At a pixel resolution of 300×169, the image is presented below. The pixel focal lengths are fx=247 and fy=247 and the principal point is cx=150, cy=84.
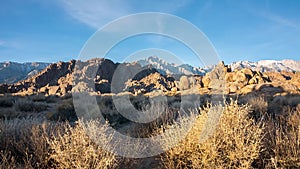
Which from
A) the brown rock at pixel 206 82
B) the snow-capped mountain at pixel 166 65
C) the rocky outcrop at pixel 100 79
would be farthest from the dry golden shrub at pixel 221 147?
the rocky outcrop at pixel 100 79

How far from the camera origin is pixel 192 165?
161 inches

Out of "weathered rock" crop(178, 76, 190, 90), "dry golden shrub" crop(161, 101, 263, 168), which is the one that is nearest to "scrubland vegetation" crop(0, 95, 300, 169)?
"dry golden shrub" crop(161, 101, 263, 168)

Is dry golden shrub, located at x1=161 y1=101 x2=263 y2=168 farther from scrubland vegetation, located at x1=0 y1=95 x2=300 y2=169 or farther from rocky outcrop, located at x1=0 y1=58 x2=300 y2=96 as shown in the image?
rocky outcrop, located at x1=0 y1=58 x2=300 y2=96

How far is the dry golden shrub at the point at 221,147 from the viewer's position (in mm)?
3713

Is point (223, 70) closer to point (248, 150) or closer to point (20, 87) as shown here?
point (248, 150)

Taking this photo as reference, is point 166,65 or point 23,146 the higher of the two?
point 166,65

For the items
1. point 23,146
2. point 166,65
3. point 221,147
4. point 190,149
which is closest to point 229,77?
point 166,65

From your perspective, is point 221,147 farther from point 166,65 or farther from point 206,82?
point 166,65

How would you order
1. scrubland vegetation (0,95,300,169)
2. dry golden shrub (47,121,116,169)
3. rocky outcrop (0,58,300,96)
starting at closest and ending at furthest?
dry golden shrub (47,121,116,169) → scrubland vegetation (0,95,300,169) → rocky outcrop (0,58,300,96)

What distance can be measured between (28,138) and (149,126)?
333cm

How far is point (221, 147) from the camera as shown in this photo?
13.0 ft

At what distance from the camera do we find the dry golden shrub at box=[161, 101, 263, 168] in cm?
371

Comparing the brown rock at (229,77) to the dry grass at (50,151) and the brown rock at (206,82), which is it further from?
the dry grass at (50,151)

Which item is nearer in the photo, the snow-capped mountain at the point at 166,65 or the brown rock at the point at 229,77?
the snow-capped mountain at the point at 166,65
